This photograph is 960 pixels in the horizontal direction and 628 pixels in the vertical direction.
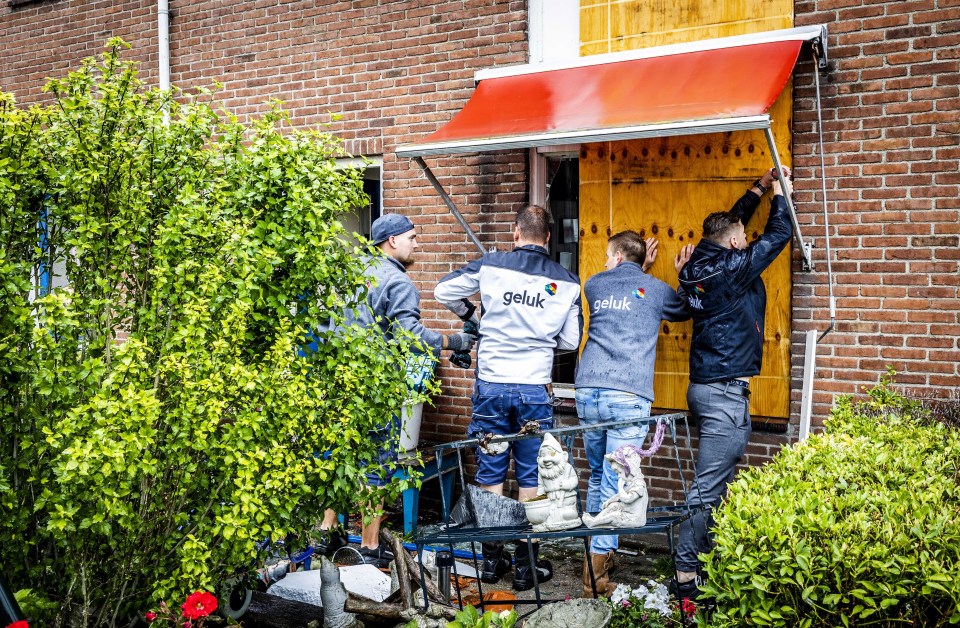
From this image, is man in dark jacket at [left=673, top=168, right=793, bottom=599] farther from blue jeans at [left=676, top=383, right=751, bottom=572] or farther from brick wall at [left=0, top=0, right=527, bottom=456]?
brick wall at [left=0, top=0, right=527, bottom=456]

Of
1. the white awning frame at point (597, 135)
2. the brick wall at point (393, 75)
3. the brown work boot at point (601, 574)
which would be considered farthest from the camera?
the brick wall at point (393, 75)

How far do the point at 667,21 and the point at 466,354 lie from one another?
2739mm

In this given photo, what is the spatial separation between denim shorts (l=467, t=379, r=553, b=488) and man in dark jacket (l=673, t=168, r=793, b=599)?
3.06 ft

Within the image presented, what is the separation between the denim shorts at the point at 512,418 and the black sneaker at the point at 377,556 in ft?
2.78

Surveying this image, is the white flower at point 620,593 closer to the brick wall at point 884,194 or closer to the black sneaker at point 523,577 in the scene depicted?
the black sneaker at point 523,577

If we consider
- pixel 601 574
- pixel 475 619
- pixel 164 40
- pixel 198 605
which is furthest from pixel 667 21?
pixel 164 40

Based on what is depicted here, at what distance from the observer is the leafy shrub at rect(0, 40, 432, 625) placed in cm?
339

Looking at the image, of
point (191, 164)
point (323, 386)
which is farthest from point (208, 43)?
point (323, 386)

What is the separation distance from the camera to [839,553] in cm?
280

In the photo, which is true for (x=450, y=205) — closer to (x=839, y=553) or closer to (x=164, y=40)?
(x=164, y=40)

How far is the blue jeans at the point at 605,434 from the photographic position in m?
5.03

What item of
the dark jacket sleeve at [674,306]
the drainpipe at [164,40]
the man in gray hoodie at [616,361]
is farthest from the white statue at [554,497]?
the drainpipe at [164,40]

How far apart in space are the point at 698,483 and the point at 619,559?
108 centimetres

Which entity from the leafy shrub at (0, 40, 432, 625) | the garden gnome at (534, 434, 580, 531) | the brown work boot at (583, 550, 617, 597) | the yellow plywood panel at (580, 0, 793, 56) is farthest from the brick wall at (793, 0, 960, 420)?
the leafy shrub at (0, 40, 432, 625)
